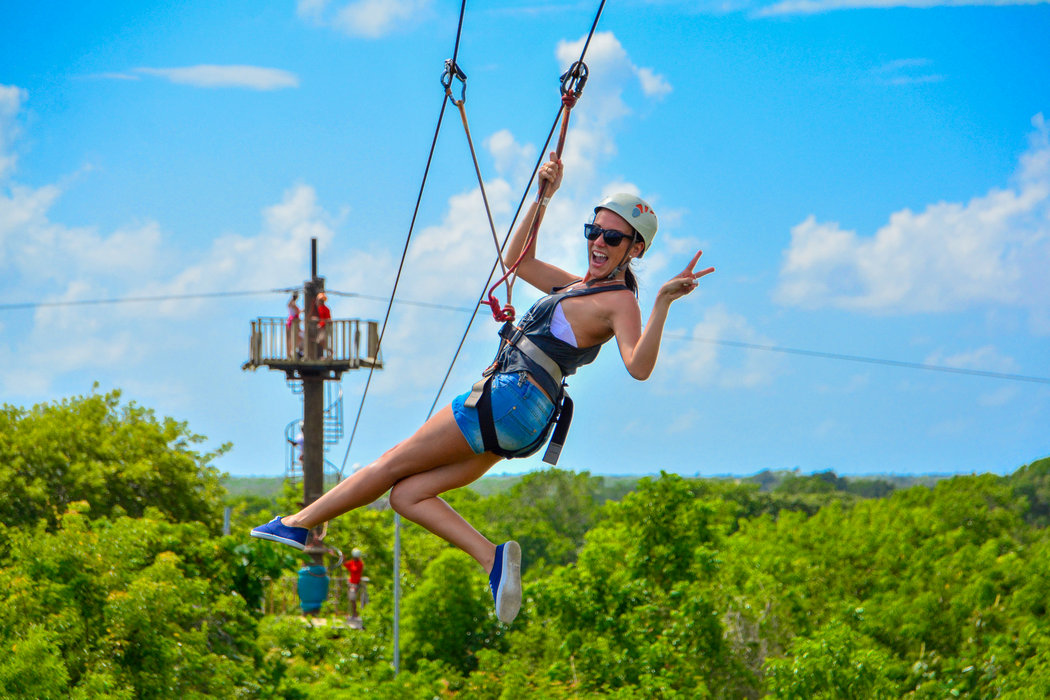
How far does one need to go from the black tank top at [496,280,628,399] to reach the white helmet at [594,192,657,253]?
242 millimetres

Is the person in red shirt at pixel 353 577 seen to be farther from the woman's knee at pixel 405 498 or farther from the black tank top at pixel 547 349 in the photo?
the black tank top at pixel 547 349

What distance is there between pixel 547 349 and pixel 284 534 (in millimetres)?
1280

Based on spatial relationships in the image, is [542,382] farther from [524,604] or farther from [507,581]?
[524,604]

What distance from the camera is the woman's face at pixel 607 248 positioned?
477 cm

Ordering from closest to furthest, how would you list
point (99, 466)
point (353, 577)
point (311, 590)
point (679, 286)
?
1. point (679, 286)
2. point (99, 466)
3. point (311, 590)
4. point (353, 577)

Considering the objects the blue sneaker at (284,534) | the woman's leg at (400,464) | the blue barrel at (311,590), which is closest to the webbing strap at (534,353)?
the woman's leg at (400,464)

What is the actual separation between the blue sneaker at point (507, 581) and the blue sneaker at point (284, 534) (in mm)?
775

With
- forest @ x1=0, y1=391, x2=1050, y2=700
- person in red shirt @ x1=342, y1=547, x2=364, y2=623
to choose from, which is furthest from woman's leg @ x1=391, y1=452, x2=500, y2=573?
person in red shirt @ x1=342, y1=547, x2=364, y2=623

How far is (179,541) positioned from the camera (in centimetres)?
1988

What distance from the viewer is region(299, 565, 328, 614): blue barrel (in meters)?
34.1

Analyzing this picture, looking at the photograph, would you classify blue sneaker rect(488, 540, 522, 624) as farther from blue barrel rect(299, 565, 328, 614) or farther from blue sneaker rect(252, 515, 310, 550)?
blue barrel rect(299, 565, 328, 614)

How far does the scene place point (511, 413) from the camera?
465 centimetres

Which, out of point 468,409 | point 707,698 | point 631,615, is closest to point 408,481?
point 468,409

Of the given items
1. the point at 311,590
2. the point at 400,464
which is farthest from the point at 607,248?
the point at 311,590
